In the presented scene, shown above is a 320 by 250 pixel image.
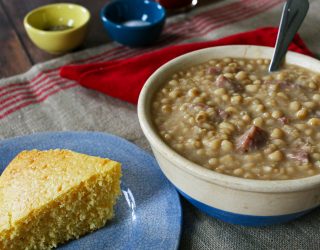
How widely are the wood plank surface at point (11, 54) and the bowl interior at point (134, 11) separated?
A: 563mm

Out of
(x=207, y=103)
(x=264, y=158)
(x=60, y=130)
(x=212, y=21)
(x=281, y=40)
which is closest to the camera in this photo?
(x=264, y=158)

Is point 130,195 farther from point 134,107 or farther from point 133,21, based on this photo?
point 133,21

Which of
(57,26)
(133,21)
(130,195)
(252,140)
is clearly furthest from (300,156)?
(57,26)

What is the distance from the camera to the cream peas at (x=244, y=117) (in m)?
1.38

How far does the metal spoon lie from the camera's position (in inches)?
70.2

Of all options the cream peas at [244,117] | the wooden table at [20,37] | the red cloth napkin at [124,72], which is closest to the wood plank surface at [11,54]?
the wooden table at [20,37]

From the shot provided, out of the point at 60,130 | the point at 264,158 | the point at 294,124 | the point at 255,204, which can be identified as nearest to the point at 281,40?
the point at 294,124

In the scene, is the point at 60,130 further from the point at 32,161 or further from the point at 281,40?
the point at 281,40

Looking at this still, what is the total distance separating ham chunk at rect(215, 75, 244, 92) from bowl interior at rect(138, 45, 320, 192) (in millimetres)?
181

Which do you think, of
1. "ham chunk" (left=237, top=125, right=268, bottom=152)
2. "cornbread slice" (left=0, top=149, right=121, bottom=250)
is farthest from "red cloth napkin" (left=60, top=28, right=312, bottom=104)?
"ham chunk" (left=237, top=125, right=268, bottom=152)

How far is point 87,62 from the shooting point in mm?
2457

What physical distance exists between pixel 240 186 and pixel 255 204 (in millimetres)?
104

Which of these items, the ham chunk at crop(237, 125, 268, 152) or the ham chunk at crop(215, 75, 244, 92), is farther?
the ham chunk at crop(215, 75, 244, 92)

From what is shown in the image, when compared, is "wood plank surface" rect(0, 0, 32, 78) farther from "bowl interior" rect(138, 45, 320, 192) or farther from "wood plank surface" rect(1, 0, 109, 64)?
"bowl interior" rect(138, 45, 320, 192)
